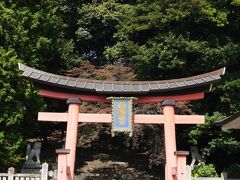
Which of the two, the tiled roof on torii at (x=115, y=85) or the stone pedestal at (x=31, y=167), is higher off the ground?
the tiled roof on torii at (x=115, y=85)

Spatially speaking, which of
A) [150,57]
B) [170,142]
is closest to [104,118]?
[170,142]

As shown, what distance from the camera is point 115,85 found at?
10.6m

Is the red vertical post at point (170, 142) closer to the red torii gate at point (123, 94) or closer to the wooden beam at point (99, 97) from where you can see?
the red torii gate at point (123, 94)

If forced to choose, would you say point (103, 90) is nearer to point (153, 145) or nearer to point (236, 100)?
point (153, 145)

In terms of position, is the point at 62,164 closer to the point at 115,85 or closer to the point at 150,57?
the point at 115,85

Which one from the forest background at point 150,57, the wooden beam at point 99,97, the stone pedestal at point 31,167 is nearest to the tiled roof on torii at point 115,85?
the wooden beam at point 99,97

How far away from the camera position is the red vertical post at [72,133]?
959 cm

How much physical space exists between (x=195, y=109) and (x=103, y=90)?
7018 millimetres

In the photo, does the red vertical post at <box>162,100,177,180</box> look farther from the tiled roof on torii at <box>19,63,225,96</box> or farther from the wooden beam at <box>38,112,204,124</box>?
the tiled roof on torii at <box>19,63,225,96</box>

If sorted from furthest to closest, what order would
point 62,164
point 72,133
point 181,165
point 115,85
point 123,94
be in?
point 115,85 → point 123,94 → point 72,133 → point 181,165 → point 62,164

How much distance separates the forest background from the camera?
47.7 ft

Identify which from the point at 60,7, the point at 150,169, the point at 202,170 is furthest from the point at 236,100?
the point at 60,7

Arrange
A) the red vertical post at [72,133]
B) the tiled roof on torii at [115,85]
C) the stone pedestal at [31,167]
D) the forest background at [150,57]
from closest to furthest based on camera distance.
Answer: the red vertical post at [72,133], the tiled roof on torii at [115,85], the forest background at [150,57], the stone pedestal at [31,167]

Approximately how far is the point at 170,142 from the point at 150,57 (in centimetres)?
665
